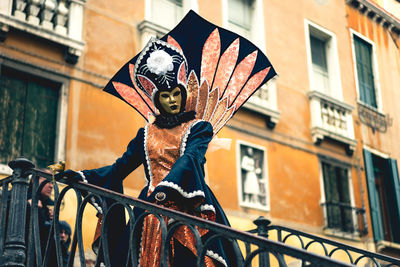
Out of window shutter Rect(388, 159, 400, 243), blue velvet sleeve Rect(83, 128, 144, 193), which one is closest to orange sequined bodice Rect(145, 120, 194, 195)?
blue velvet sleeve Rect(83, 128, 144, 193)

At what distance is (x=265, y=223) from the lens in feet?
17.5

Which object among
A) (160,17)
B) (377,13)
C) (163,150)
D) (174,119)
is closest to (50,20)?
(160,17)

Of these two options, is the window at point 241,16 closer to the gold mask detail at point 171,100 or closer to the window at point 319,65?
the window at point 319,65

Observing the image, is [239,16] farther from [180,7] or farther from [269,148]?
A: [269,148]

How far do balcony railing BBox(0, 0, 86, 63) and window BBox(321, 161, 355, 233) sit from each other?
20.7ft

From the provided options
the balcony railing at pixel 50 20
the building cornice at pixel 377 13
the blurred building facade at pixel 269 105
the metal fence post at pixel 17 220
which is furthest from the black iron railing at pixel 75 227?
the building cornice at pixel 377 13

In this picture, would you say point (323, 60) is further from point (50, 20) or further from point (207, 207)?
point (207, 207)

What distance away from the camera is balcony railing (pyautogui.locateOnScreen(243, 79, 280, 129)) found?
1206cm

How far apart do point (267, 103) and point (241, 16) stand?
202 centimetres

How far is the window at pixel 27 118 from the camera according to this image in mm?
8562

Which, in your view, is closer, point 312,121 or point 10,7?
point 10,7

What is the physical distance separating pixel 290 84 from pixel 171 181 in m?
9.81

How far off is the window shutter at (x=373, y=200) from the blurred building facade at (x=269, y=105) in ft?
0.10

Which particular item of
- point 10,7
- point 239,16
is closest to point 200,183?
point 10,7
